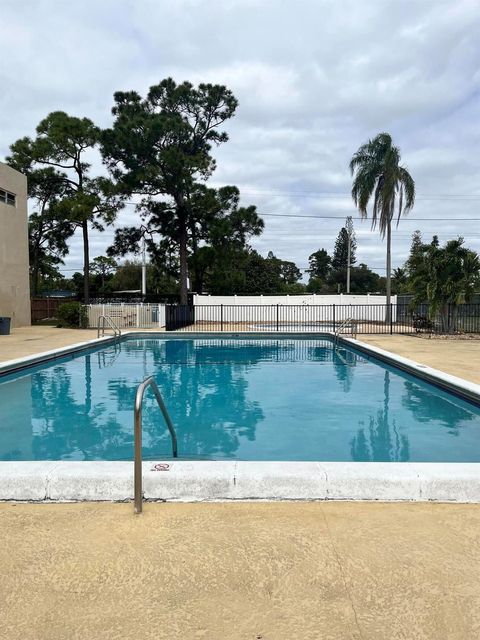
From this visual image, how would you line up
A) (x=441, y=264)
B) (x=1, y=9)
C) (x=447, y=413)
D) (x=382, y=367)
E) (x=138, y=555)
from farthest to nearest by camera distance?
1. (x=441, y=264)
2. (x=382, y=367)
3. (x=1, y=9)
4. (x=447, y=413)
5. (x=138, y=555)

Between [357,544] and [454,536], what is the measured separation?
59 cm

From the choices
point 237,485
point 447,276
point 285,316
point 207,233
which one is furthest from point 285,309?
point 237,485

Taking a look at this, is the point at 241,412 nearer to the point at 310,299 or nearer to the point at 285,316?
the point at 285,316

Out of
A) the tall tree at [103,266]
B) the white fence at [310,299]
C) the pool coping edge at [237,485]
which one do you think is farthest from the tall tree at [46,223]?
the tall tree at [103,266]

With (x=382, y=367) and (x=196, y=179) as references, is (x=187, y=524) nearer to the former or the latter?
(x=382, y=367)

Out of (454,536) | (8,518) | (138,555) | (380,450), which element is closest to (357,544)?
(454,536)

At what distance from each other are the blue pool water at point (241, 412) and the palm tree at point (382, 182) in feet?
45.8

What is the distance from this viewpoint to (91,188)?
28.1m

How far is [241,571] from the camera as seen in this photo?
2.44 m

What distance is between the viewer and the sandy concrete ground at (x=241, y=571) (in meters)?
2.05

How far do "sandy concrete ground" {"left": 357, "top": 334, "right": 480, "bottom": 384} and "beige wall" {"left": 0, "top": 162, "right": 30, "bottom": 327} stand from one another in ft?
53.0

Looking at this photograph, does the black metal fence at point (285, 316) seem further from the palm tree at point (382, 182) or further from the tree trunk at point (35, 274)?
the tree trunk at point (35, 274)

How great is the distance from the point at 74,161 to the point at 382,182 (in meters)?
17.1

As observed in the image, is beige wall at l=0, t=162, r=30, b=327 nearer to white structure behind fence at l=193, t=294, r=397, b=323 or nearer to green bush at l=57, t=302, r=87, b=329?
green bush at l=57, t=302, r=87, b=329
